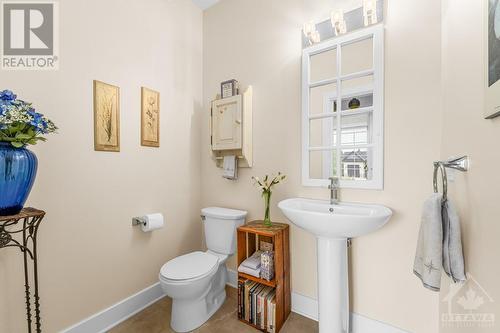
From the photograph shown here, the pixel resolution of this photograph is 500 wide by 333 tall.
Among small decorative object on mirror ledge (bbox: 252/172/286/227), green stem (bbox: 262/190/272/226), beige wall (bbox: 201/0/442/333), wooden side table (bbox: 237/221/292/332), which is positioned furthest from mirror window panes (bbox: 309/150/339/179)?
wooden side table (bbox: 237/221/292/332)

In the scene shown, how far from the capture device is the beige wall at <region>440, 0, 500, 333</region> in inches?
25.8

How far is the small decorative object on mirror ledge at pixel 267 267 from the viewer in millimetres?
1510

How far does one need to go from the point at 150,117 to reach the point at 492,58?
6.40 ft

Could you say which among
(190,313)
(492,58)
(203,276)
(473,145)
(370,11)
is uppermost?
(370,11)

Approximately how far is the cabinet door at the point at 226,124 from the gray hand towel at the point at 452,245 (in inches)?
54.5

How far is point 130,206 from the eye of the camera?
1682 mm

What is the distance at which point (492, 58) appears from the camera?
2.14 ft

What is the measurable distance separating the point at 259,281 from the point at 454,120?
148cm

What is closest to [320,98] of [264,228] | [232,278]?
[264,228]

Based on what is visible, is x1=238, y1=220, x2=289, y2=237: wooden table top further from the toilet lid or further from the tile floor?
the tile floor

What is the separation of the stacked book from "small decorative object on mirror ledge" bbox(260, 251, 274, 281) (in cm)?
14

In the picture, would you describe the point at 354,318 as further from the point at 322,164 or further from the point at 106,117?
the point at 106,117

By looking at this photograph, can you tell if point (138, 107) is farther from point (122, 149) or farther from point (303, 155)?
point (303, 155)

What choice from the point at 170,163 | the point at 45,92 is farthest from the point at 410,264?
the point at 45,92
